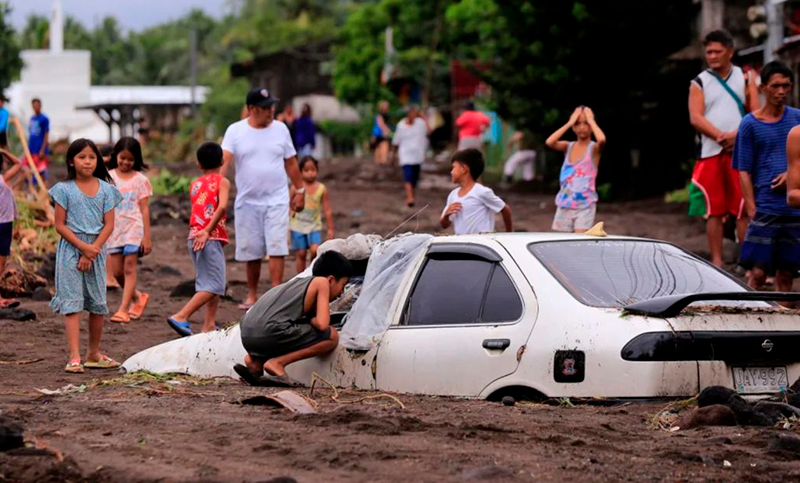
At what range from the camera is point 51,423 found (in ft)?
21.4

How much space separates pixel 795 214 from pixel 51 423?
5252 mm

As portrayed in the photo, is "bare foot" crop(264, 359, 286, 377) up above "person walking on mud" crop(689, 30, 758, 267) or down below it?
below

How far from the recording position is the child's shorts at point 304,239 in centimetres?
1385

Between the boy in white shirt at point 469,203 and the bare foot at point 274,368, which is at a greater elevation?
the boy in white shirt at point 469,203

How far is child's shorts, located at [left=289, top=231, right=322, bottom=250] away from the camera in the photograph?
1385cm

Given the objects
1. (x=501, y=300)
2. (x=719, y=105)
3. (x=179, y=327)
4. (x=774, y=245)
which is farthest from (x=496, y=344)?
(x=719, y=105)

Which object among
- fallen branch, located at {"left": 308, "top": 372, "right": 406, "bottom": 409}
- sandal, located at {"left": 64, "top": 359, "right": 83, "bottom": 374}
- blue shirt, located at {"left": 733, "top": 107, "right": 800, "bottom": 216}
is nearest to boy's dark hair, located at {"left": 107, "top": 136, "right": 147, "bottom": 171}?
Result: sandal, located at {"left": 64, "top": 359, "right": 83, "bottom": 374}

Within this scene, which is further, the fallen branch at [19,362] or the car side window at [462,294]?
the fallen branch at [19,362]

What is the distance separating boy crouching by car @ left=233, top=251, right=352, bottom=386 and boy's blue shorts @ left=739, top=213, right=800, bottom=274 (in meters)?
2.97

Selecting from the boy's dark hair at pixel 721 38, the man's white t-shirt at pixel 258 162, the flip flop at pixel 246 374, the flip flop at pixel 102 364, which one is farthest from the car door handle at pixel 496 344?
the man's white t-shirt at pixel 258 162

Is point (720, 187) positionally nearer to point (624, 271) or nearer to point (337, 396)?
point (624, 271)

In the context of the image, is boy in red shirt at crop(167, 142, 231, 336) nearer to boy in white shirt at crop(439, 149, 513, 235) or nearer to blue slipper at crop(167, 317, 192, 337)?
blue slipper at crop(167, 317, 192, 337)

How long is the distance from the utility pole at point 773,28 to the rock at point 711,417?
14.2 m

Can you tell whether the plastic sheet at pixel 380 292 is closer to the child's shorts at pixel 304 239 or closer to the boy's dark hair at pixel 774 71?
the boy's dark hair at pixel 774 71
